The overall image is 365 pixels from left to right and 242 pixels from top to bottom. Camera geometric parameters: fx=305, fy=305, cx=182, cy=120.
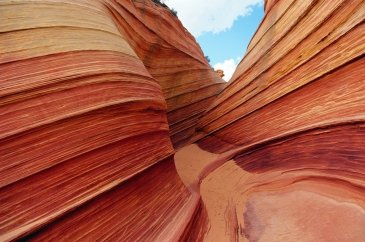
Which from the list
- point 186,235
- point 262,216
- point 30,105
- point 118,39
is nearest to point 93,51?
point 118,39

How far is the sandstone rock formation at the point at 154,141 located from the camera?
101 centimetres

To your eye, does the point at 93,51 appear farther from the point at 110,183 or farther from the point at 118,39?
the point at 110,183

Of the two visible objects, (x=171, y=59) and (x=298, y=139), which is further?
(x=171, y=59)

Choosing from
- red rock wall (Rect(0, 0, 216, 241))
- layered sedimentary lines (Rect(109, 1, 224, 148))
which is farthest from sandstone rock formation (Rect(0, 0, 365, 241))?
layered sedimentary lines (Rect(109, 1, 224, 148))

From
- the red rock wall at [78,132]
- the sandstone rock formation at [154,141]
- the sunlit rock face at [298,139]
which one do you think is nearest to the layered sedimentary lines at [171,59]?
the sandstone rock formation at [154,141]

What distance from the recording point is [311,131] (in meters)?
1.65

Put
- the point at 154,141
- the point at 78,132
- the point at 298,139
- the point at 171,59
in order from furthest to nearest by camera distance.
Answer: the point at 171,59 < the point at 298,139 < the point at 154,141 < the point at 78,132

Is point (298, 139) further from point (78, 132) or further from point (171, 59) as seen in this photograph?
point (171, 59)

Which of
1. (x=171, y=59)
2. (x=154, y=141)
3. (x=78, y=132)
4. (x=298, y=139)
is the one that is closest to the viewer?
(x=78, y=132)

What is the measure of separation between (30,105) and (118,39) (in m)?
0.75

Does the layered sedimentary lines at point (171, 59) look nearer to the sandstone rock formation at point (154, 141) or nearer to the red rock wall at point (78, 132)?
the sandstone rock formation at point (154, 141)

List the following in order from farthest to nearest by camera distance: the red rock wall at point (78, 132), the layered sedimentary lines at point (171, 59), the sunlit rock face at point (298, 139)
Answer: the layered sedimentary lines at point (171, 59) → the sunlit rock face at point (298, 139) → the red rock wall at point (78, 132)

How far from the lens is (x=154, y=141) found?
149cm

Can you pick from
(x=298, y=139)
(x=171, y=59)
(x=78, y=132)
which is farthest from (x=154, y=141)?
(x=171, y=59)
